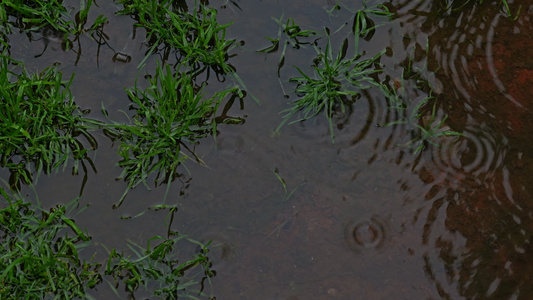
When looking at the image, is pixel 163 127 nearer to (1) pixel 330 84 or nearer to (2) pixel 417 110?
(1) pixel 330 84

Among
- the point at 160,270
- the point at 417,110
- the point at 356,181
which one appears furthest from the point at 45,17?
the point at 417,110

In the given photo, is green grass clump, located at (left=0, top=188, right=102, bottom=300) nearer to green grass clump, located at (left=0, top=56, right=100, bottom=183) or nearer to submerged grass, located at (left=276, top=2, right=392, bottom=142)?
Result: green grass clump, located at (left=0, top=56, right=100, bottom=183)

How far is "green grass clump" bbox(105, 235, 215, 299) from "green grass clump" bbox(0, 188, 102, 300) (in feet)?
0.38

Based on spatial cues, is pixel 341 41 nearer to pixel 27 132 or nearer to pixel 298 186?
pixel 298 186

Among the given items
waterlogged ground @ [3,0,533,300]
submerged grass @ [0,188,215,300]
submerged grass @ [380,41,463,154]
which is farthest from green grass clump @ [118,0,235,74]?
submerged grass @ [0,188,215,300]

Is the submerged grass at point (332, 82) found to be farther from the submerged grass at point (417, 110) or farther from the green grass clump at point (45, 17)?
the green grass clump at point (45, 17)

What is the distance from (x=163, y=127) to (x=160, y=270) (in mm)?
730

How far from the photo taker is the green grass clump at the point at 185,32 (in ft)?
11.2

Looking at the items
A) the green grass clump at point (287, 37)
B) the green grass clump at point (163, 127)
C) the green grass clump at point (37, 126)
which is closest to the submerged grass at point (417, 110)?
the green grass clump at point (287, 37)

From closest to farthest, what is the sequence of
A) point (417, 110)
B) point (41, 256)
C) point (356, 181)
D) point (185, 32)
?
point (41, 256), point (356, 181), point (417, 110), point (185, 32)

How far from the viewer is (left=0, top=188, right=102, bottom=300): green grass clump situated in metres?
2.85

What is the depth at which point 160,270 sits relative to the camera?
116 inches

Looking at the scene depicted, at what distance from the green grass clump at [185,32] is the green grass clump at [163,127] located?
0.54 ft

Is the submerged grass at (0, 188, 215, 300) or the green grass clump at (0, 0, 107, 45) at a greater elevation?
the green grass clump at (0, 0, 107, 45)
